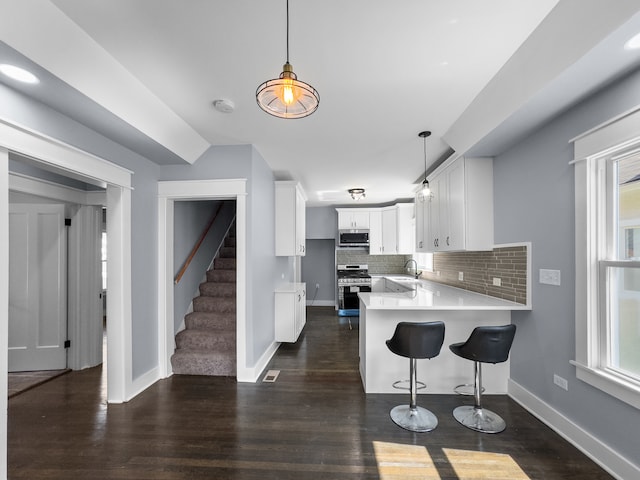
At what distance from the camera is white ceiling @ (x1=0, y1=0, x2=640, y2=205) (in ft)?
4.91

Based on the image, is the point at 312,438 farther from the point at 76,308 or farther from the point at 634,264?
the point at 76,308

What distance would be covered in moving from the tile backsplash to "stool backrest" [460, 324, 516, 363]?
54cm

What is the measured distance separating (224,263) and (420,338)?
3392 mm

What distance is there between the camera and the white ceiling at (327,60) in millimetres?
1497

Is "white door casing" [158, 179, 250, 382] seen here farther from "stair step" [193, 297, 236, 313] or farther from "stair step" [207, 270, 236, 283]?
"stair step" [207, 270, 236, 283]

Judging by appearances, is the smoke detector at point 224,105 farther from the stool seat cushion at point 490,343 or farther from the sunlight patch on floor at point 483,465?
the sunlight patch on floor at point 483,465

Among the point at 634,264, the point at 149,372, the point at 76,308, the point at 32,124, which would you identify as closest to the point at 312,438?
the point at 149,372

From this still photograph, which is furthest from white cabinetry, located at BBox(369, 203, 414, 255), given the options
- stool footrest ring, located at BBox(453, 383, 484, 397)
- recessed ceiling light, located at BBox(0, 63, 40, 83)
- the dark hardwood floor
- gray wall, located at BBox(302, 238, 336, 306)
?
recessed ceiling light, located at BBox(0, 63, 40, 83)

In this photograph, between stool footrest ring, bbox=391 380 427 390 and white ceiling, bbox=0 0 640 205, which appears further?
stool footrest ring, bbox=391 380 427 390

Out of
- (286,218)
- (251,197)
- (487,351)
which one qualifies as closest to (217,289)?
(286,218)

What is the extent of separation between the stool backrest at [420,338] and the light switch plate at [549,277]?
36.7 inches

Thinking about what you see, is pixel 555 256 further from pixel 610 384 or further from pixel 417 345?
pixel 417 345

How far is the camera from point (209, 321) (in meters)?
3.87

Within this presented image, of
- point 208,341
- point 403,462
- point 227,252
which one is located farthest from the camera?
point 227,252
